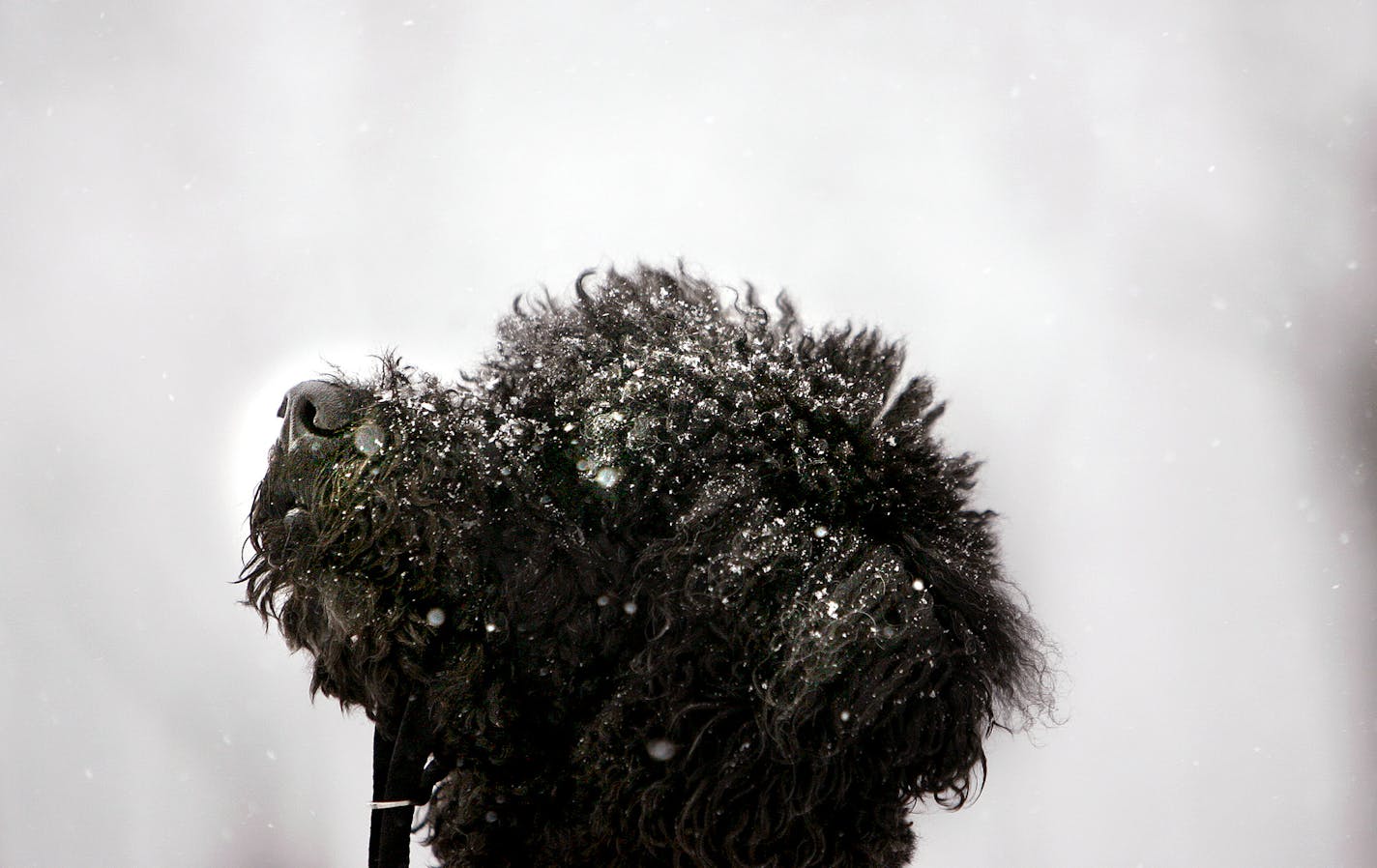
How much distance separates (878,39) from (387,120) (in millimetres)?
934

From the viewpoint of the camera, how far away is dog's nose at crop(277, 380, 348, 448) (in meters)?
0.70

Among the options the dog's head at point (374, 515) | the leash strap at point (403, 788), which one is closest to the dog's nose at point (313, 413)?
the dog's head at point (374, 515)

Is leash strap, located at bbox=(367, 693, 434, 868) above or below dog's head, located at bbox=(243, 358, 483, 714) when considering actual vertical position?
below

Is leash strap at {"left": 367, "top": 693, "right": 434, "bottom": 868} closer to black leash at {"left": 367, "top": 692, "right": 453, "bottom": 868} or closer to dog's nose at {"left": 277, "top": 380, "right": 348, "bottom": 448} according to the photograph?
black leash at {"left": 367, "top": 692, "right": 453, "bottom": 868}

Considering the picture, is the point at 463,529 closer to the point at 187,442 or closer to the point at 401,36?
the point at 187,442

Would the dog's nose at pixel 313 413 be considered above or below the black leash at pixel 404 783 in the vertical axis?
above

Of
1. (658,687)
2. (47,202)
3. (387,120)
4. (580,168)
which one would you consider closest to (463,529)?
(658,687)

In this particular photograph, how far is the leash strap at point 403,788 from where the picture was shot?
0.74m

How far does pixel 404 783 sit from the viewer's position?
0.74 m

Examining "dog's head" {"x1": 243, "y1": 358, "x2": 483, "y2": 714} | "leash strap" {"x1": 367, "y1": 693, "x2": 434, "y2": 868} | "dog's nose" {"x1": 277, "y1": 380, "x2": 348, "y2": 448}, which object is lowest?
"leash strap" {"x1": 367, "y1": 693, "x2": 434, "y2": 868}

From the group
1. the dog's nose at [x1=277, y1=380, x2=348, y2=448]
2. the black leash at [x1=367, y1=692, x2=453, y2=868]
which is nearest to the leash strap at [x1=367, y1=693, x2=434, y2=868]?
the black leash at [x1=367, y1=692, x2=453, y2=868]

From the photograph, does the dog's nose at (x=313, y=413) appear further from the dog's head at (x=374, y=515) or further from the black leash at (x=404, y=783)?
the black leash at (x=404, y=783)

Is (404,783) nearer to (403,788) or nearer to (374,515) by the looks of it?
(403,788)

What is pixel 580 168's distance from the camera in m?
1.61
